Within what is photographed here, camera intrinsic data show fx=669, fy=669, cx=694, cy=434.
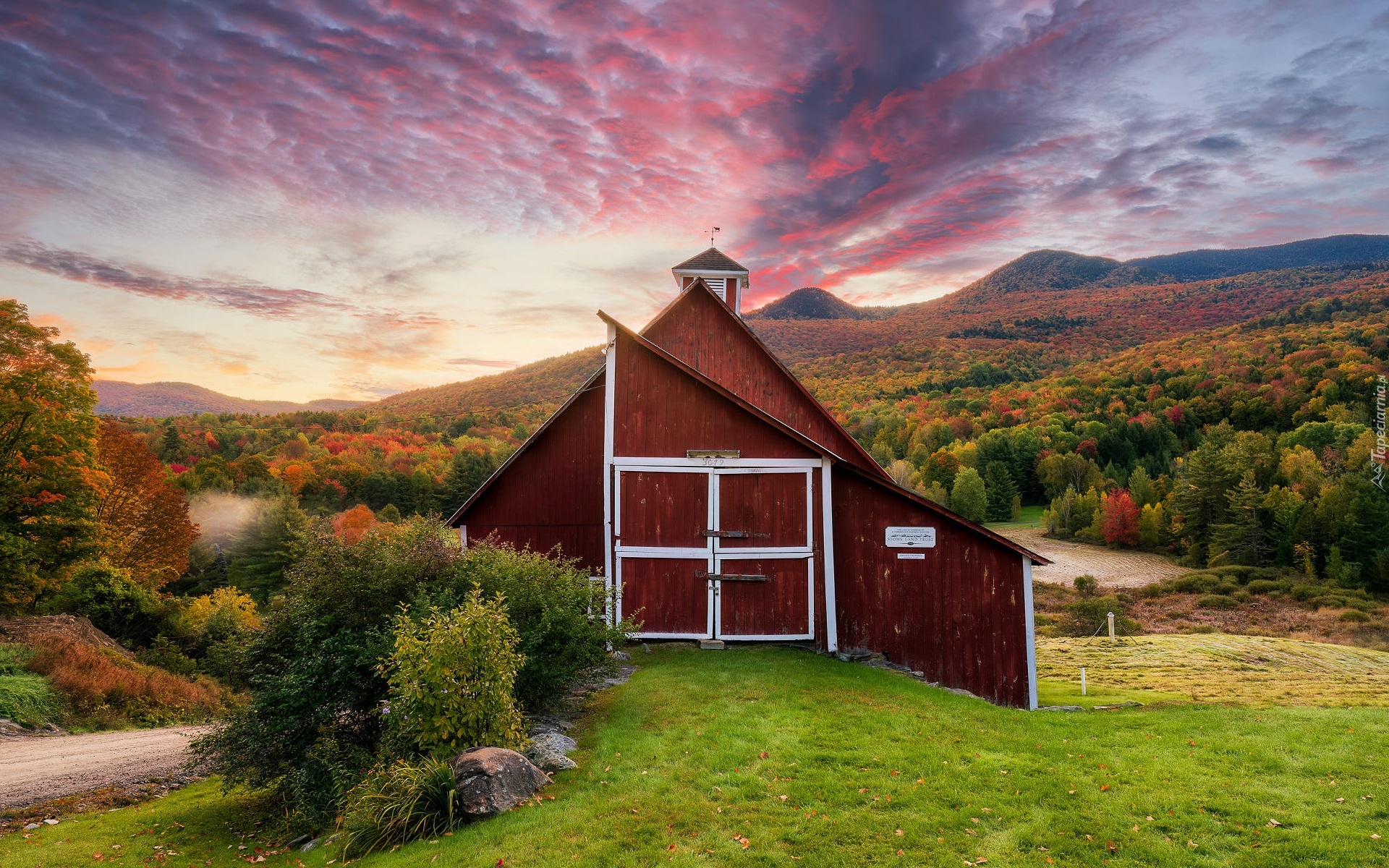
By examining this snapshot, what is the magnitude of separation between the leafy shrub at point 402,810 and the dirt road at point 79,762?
7.46m

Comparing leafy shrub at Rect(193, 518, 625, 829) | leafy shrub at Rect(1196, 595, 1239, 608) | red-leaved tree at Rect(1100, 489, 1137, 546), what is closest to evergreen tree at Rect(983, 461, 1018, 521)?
red-leaved tree at Rect(1100, 489, 1137, 546)

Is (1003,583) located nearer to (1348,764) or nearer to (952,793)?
(1348,764)

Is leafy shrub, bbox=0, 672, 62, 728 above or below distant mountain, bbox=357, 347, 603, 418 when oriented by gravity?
below

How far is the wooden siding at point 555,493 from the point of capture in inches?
667

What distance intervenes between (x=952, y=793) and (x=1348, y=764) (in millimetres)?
4804

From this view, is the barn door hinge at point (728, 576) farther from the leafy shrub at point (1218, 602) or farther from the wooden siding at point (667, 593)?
the leafy shrub at point (1218, 602)

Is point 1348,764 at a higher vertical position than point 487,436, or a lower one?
lower

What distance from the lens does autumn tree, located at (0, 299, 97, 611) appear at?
24.7m

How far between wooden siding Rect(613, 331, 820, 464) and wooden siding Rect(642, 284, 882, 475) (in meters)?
3.67

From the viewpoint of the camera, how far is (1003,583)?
507 inches

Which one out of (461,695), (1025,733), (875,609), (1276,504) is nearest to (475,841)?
(461,695)

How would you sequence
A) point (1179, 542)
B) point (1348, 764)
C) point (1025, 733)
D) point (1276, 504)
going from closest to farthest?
1. point (1348, 764)
2. point (1025, 733)
3. point (1276, 504)
4. point (1179, 542)

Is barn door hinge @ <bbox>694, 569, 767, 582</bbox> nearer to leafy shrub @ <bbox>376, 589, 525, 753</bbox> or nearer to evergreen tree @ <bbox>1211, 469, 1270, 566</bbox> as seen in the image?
leafy shrub @ <bbox>376, 589, 525, 753</bbox>

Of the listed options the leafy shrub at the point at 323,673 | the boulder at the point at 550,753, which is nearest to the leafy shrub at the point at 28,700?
the leafy shrub at the point at 323,673
